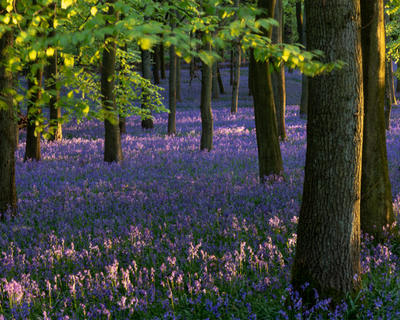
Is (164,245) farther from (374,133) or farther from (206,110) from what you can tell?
(206,110)

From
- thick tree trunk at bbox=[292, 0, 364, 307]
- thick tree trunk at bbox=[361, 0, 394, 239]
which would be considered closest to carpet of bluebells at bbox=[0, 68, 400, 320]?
thick tree trunk at bbox=[292, 0, 364, 307]

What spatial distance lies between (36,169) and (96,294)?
25.9 ft

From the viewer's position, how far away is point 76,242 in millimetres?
5430

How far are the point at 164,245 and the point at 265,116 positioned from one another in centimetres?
440

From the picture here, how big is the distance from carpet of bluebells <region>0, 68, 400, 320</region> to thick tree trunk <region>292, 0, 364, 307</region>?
312 mm

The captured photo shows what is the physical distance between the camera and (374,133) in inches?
189

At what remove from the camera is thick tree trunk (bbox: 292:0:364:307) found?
10.7 feet

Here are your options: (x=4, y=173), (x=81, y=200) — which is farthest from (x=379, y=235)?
(x=4, y=173)

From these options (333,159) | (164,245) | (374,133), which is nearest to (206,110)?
(164,245)

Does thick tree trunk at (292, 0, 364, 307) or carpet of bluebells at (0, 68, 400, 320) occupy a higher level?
thick tree trunk at (292, 0, 364, 307)

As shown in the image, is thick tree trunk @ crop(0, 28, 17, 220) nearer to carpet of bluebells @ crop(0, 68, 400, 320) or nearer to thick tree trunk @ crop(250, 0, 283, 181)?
carpet of bluebells @ crop(0, 68, 400, 320)

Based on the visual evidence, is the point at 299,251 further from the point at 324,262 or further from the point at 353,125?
the point at 353,125

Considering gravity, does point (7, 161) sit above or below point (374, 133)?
below

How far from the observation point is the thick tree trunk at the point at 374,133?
4.78 meters
